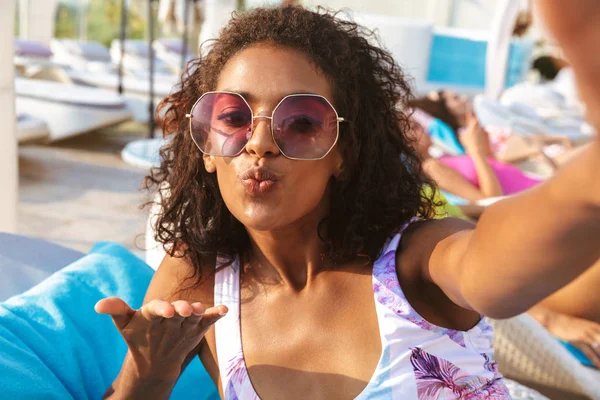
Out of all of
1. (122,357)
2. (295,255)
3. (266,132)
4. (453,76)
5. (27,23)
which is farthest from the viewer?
(27,23)

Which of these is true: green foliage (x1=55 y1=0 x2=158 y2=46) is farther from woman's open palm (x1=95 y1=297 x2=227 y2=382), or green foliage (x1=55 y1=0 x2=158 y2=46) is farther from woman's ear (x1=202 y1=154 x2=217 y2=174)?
woman's open palm (x1=95 y1=297 x2=227 y2=382)

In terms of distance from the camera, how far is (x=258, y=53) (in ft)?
5.33

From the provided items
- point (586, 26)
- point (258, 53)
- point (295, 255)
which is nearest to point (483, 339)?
point (295, 255)

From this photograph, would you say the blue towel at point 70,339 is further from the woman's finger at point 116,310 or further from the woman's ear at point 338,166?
the woman's ear at point 338,166

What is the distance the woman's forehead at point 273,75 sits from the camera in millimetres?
1588

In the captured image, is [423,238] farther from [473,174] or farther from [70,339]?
[473,174]

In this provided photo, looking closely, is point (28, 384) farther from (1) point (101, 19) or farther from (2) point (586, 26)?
(1) point (101, 19)

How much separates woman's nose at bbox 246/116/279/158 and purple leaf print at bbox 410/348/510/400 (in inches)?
20.9

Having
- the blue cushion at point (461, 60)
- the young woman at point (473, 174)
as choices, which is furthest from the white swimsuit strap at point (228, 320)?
the blue cushion at point (461, 60)

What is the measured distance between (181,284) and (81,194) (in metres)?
4.91

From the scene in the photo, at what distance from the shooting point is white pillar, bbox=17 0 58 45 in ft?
46.8

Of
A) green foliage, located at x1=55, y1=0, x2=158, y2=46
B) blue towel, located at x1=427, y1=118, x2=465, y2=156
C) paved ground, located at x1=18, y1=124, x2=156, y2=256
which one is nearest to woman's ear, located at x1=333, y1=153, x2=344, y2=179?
paved ground, located at x1=18, y1=124, x2=156, y2=256

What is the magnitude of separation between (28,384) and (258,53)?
3.25ft

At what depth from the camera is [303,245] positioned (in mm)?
1760
